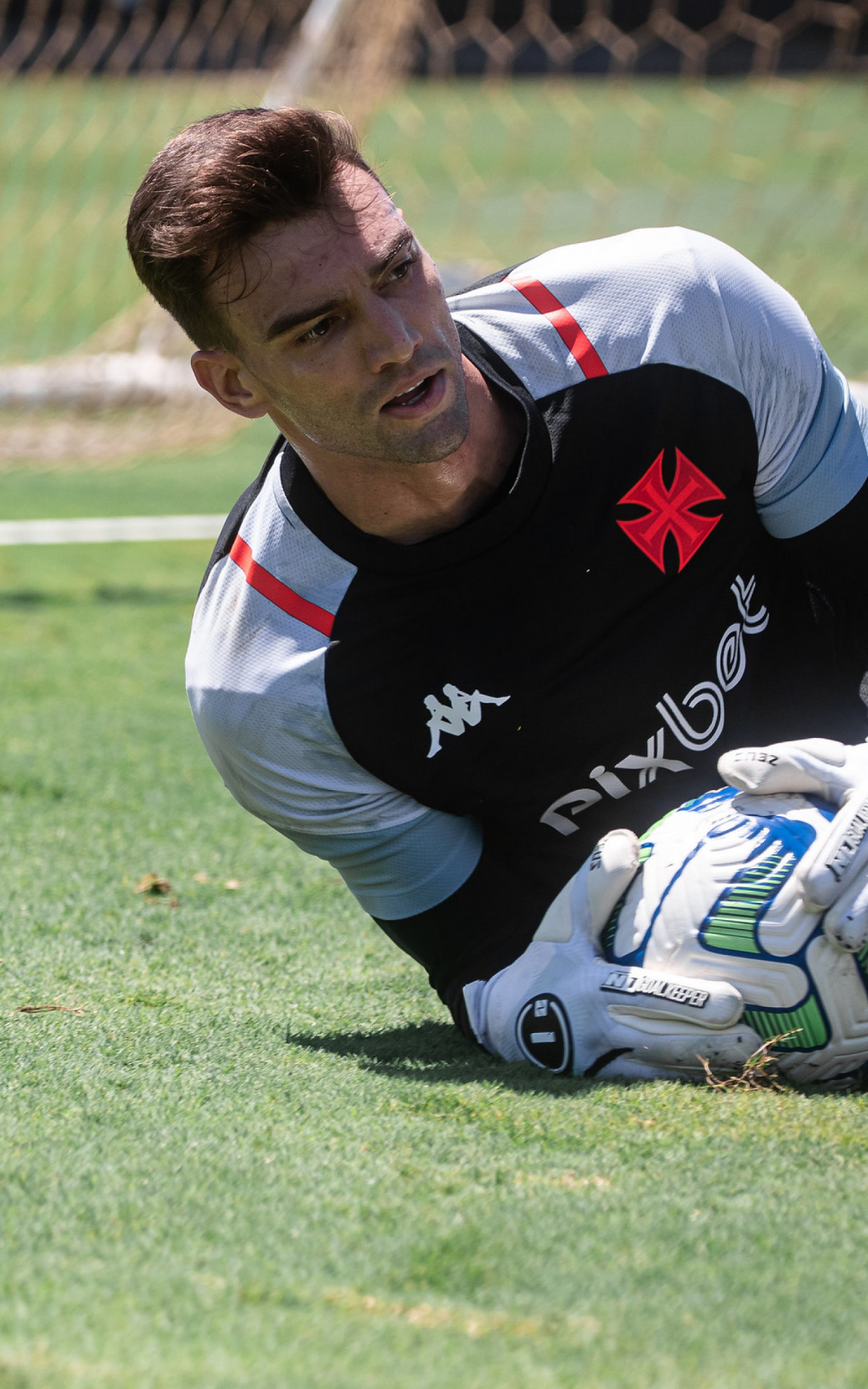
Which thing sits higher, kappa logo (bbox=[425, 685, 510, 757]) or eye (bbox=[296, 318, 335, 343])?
eye (bbox=[296, 318, 335, 343])

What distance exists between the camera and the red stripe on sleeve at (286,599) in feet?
7.06

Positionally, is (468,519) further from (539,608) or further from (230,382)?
(230,382)

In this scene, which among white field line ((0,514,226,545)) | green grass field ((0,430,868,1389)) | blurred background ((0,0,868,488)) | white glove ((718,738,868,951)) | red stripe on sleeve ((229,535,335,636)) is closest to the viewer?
green grass field ((0,430,868,1389))

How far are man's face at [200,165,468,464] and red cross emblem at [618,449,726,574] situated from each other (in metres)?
0.29

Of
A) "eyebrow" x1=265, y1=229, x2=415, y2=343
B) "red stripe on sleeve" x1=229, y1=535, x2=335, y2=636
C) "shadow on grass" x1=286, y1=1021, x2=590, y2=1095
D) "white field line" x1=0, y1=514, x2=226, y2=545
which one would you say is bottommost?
"white field line" x1=0, y1=514, x2=226, y2=545

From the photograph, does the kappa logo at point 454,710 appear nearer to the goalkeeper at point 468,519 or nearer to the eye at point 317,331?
the goalkeeper at point 468,519

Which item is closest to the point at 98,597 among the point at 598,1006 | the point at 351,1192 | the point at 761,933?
the point at 598,1006

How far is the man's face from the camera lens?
6.82ft

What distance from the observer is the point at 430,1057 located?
7.20 feet

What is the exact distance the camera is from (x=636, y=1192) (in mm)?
1658

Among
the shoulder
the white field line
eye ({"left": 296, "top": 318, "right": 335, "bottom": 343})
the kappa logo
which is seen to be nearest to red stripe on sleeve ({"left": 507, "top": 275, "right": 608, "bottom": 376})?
the shoulder

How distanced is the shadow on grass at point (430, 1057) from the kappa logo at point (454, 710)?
0.45 meters

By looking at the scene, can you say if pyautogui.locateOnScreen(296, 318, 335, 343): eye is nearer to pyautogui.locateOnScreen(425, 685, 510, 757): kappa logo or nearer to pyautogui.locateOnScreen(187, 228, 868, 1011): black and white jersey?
pyautogui.locateOnScreen(187, 228, 868, 1011): black and white jersey

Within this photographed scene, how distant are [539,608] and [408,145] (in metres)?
10.00
